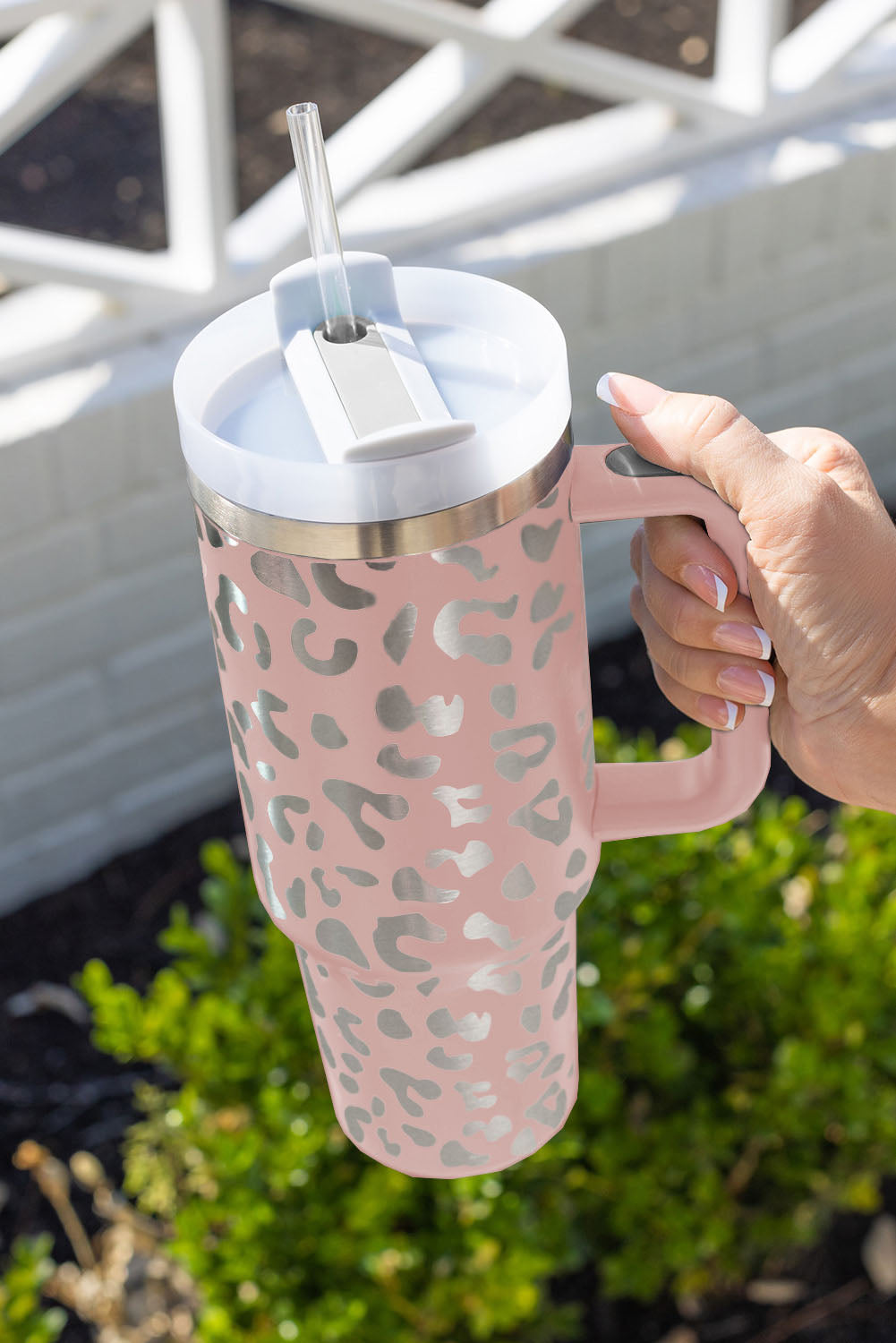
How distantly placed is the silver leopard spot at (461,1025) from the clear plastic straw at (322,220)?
29 centimetres

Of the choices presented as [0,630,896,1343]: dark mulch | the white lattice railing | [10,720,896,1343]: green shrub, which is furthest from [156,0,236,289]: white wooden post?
[0,630,896,1343]: dark mulch

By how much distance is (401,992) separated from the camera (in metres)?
0.62

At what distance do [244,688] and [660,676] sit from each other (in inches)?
11.6

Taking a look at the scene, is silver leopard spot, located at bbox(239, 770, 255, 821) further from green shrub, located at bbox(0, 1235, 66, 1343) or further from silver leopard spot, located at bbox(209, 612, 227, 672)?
green shrub, located at bbox(0, 1235, 66, 1343)

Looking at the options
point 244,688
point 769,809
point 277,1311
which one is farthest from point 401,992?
point 769,809

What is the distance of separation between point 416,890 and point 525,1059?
0.48ft

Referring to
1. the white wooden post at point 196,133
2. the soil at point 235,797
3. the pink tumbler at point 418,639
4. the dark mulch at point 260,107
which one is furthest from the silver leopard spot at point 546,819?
the dark mulch at point 260,107

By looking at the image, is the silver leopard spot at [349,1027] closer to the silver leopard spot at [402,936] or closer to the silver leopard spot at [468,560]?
the silver leopard spot at [402,936]

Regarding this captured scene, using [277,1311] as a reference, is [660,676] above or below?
above

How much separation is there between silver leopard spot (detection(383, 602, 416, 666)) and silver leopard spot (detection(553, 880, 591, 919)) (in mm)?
160

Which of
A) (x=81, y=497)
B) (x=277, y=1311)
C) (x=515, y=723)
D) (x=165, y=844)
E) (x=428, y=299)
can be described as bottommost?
(x=165, y=844)

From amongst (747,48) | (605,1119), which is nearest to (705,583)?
(605,1119)

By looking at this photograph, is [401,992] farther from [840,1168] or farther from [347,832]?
[840,1168]

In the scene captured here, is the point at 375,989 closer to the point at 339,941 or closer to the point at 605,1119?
the point at 339,941
